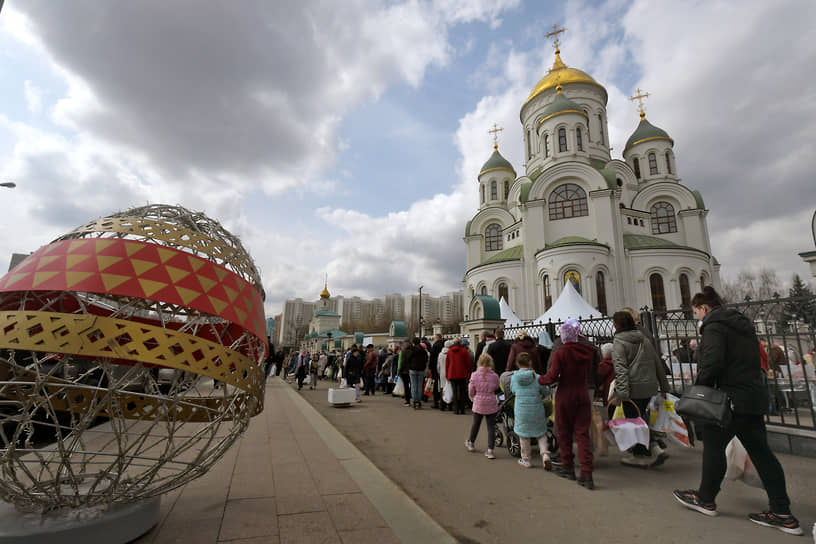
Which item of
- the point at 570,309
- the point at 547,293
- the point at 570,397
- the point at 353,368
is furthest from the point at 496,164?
the point at 570,397

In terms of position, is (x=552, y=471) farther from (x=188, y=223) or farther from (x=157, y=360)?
(x=188, y=223)

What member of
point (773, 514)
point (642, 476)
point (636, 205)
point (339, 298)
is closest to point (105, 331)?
point (773, 514)

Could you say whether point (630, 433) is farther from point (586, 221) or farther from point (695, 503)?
point (586, 221)

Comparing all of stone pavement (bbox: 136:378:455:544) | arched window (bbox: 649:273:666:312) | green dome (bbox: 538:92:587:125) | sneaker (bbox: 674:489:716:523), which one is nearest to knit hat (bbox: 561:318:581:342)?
sneaker (bbox: 674:489:716:523)

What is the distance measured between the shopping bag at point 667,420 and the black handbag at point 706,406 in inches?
56.2

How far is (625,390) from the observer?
4367 mm

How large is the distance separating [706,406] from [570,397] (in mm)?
1221

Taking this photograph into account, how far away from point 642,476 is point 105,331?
5.17 m

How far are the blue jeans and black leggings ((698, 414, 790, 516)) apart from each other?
658 centimetres

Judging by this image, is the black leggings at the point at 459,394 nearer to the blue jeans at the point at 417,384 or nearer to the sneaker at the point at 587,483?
the blue jeans at the point at 417,384

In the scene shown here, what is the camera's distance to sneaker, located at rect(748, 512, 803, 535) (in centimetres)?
289

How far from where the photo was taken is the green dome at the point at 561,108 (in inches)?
1158

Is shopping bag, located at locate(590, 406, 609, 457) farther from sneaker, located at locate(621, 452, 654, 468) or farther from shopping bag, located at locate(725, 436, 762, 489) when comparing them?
shopping bag, located at locate(725, 436, 762, 489)

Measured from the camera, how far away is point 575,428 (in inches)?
161
